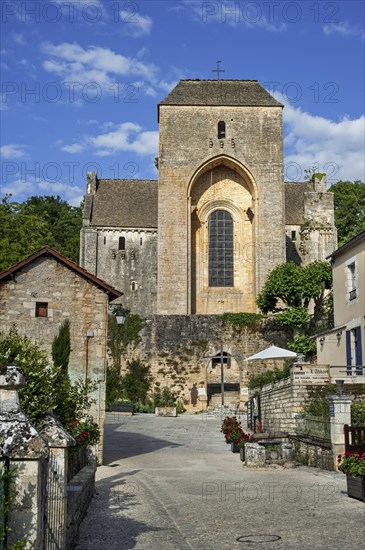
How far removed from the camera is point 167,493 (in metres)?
12.1

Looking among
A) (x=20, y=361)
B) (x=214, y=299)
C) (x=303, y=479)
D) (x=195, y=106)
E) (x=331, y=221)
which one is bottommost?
(x=303, y=479)

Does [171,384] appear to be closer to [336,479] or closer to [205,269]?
[205,269]

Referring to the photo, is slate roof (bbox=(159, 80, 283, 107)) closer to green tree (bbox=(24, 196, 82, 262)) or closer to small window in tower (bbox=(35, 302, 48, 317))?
green tree (bbox=(24, 196, 82, 262))

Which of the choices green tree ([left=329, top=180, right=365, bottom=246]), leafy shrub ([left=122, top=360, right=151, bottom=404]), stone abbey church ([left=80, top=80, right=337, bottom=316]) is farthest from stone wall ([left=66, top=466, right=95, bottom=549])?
green tree ([left=329, top=180, right=365, bottom=246])

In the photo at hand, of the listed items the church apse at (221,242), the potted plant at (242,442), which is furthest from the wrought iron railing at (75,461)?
the church apse at (221,242)

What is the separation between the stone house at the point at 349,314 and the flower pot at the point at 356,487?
9068 millimetres

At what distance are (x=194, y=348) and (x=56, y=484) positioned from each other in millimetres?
28990

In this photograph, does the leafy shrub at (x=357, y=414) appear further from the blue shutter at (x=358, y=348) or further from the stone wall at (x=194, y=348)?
the stone wall at (x=194, y=348)

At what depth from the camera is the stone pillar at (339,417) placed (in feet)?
49.6

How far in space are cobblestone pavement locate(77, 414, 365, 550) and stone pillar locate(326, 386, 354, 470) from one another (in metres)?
0.85

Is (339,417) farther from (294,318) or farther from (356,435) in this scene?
(294,318)

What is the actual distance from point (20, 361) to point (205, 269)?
35.8 meters

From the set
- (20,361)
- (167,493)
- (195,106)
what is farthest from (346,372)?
(195,106)

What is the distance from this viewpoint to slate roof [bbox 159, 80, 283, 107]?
4341 centimetres
